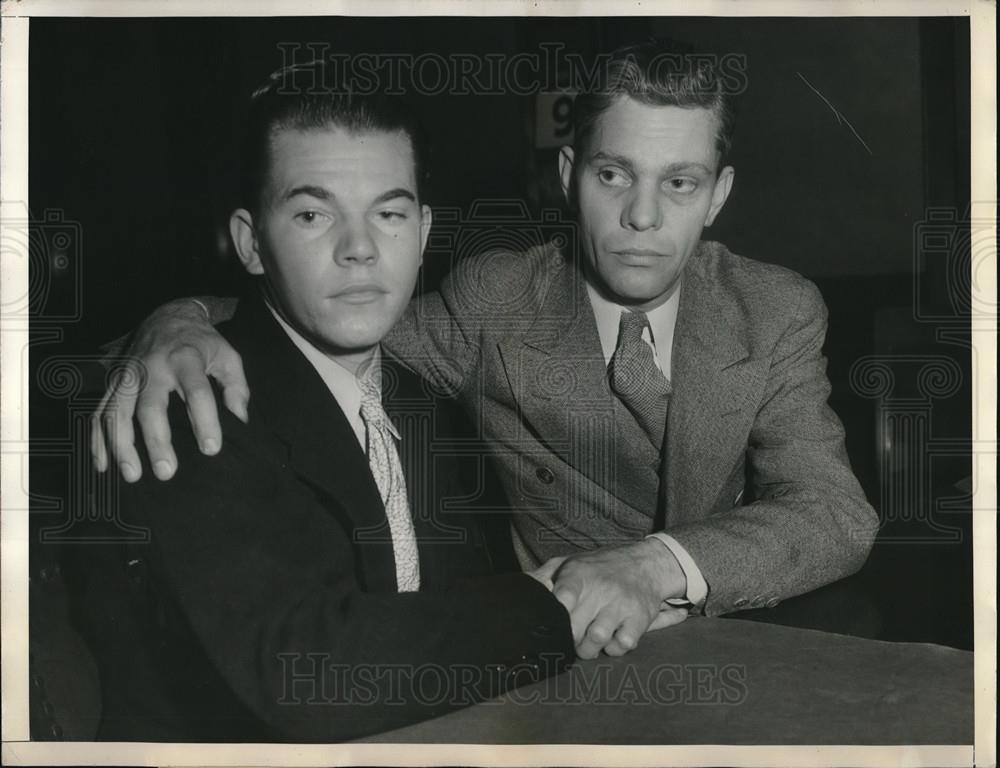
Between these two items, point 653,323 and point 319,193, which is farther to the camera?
point 653,323

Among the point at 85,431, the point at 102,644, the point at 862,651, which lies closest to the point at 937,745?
the point at 862,651

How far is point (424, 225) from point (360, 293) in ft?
0.62

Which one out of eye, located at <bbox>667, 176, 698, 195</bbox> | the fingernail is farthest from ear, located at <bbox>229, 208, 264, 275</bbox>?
eye, located at <bbox>667, 176, 698, 195</bbox>

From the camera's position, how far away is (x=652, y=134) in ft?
6.55

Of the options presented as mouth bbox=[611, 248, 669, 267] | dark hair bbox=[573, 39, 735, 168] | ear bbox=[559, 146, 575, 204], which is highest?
dark hair bbox=[573, 39, 735, 168]

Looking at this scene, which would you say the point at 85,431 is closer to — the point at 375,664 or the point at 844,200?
the point at 375,664

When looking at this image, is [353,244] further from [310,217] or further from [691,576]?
[691,576]

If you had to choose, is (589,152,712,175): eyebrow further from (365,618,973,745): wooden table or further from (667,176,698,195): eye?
(365,618,973,745): wooden table

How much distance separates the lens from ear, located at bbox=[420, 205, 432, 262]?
6.59ft

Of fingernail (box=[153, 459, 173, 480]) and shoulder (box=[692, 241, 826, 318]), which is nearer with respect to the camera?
fingernail (box=[153, 459, 173, 480])

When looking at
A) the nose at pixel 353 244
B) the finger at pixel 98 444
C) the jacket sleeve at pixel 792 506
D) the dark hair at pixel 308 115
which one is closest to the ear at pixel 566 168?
the dark hair at pixel 308 115

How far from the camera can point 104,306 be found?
207 centimetres

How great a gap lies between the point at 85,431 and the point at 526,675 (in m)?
1.04
